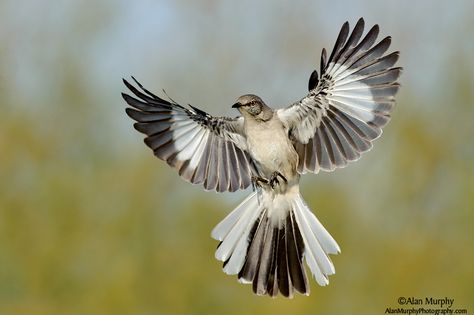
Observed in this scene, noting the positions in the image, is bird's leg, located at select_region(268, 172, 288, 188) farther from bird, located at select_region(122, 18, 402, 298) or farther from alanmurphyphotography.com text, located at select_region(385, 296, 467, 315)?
alanmurphyphotography.com text, located at select_region(385, 296, 467, 315)

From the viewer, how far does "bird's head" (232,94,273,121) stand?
Answer: 233 inches

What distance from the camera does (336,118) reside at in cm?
594

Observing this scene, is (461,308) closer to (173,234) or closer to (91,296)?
(173,234)

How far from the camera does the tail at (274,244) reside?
6266 millimetres

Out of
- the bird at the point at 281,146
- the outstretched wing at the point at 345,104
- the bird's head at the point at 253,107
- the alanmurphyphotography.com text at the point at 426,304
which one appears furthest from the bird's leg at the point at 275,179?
the alanmurphyphotography.com text at the point at 426,304

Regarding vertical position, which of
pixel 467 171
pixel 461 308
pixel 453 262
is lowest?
pixel 461 308

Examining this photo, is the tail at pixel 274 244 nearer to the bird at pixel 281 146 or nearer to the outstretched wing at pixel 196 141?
the bird at pixel 281 146

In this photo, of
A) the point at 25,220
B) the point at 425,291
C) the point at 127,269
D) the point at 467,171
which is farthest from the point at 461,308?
the point at 25,220

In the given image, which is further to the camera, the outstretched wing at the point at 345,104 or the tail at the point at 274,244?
the tail at the point at 274,244

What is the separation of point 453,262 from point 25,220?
628 centimetres

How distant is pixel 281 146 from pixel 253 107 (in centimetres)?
30

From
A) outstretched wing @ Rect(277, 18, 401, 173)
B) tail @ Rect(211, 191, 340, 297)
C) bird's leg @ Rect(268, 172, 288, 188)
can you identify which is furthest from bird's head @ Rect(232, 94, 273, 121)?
tail @ Rect(211, 191, 340, 297)

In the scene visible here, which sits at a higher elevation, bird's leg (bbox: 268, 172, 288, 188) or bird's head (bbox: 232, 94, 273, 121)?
bird's head (bbox: 232, 94, 273, 121)

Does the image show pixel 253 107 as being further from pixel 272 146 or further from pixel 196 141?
pixel 196 141
